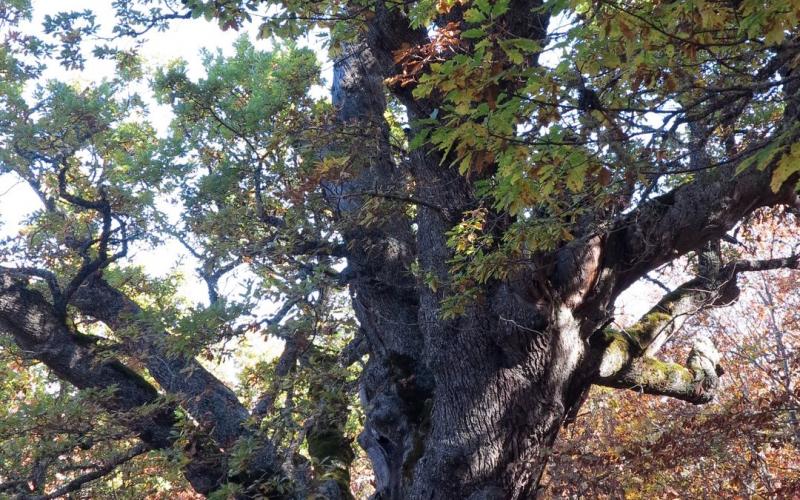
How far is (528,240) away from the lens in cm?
357

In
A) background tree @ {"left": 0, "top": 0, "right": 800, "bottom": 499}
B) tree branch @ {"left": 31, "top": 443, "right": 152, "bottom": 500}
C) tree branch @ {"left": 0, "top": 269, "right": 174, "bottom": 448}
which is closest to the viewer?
background tree @ {"left": 0, "top": 0, "right": 800, "bottom": 499}

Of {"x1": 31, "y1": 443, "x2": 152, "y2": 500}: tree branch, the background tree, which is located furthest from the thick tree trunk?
{"x1": 31, "y1": 443, "x2": 152, "y2": 500}: tree branch

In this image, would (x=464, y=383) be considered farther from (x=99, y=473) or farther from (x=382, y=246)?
(x=99, y=473)

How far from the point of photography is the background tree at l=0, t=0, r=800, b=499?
140 inches

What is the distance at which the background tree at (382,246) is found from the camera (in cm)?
A: 355

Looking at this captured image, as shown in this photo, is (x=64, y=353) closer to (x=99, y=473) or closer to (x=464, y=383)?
(x=99, y=473)

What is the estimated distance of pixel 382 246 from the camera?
19.2 ft

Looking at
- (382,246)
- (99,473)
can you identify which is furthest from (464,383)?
(99,473)

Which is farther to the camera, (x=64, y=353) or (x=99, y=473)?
(x=64, y=353)

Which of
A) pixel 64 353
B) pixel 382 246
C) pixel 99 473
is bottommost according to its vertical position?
pixel 99 473

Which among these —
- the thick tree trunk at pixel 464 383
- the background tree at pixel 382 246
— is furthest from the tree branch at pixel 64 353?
the thick tree trunk at pixel 464 383

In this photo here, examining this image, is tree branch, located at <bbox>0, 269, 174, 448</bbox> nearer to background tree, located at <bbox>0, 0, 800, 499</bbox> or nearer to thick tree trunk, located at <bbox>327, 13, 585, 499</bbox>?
background tree, located at <bbox>0, 0, 800, 499</bbox>

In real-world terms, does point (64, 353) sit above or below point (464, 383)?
below

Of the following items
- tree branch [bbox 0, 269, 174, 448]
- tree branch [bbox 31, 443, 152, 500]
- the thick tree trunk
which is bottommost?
tree branch [bbox 31, 443, 152, 500]
